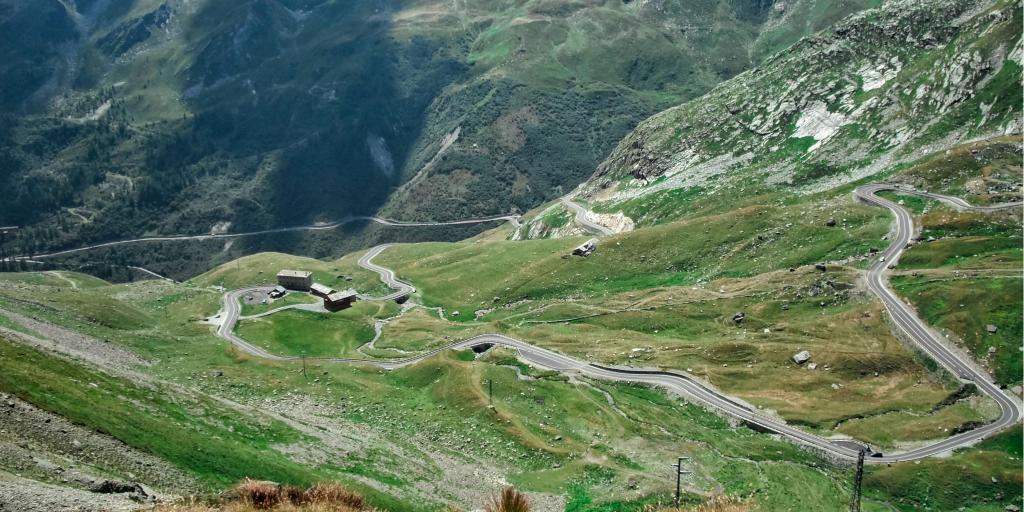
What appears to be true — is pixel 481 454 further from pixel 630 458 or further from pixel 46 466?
pixel 46 466

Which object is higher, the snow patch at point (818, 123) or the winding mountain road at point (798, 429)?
the snow patch at point (818, 123)

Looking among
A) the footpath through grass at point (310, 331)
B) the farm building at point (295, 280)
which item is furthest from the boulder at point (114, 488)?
the farm building at point (295, 280)

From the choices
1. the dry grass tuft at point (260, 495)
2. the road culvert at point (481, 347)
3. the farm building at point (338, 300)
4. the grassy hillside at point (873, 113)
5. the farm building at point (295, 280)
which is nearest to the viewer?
the dry grass tuft at point (260, 495)

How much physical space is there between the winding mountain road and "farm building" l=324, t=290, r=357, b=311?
16353 mm

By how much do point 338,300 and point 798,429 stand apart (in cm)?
8629

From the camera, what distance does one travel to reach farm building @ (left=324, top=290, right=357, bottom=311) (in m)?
132

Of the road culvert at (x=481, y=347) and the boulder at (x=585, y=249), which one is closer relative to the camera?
the road culvert at (x=481, y=347)

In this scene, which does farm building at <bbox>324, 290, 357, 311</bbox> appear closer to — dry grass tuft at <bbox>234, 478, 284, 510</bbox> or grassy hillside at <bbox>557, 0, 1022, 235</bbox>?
grassy hillside at <bbox>557, 0, 1022, 235</bbox>

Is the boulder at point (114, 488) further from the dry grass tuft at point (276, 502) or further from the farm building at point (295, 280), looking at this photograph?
the farm building at point (295, 280)

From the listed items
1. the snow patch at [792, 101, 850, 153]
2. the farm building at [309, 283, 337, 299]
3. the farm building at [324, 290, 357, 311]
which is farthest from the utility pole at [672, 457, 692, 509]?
the snow patch at [792, 101, 850, 153]

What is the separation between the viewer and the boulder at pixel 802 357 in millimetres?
89625

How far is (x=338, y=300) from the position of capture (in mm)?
132125

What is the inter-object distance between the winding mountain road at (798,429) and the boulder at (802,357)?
12.0 meters

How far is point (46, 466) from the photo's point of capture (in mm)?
40688
